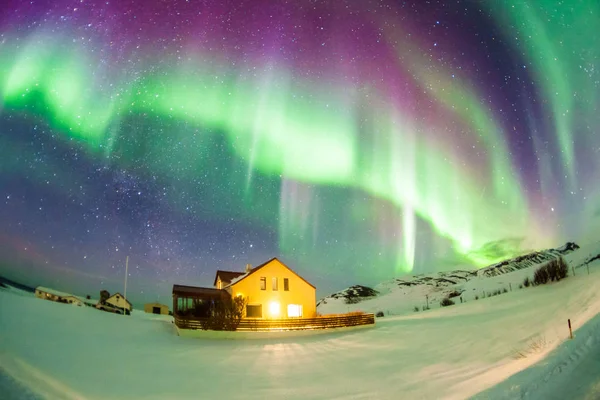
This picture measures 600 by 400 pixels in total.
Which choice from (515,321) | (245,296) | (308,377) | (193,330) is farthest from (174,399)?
(245,296)

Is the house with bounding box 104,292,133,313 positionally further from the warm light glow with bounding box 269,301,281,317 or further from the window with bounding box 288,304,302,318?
the window with bounding box 288,304,302,318

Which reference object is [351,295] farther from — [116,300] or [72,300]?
[72,300]

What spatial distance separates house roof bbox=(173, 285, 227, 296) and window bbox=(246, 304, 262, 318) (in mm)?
3399

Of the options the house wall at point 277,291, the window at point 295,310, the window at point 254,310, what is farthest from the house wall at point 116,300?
the window at point 295,310

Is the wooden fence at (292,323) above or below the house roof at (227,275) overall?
below

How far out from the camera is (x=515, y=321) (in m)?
20.9

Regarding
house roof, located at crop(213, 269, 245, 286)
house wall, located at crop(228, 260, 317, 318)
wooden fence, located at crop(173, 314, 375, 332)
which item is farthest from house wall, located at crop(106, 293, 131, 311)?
wooden fence, located at crop(173, 314, 375, 332)

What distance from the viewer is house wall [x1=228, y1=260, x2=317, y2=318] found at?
36875mm

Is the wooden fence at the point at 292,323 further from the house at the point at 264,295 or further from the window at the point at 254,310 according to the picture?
the window at the point at 254,310

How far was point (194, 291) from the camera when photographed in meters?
37.1

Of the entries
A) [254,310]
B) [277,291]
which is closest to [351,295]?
[277,291]

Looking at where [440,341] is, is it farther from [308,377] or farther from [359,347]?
[308,377]

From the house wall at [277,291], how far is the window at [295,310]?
0.30 metres

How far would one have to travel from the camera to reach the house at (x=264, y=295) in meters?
35.9
